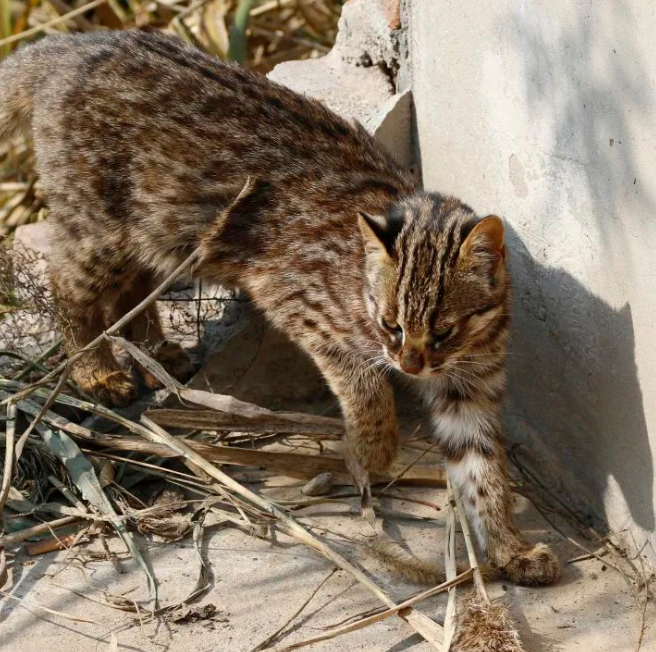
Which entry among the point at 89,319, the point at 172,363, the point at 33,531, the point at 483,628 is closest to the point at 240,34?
the point at 172,363

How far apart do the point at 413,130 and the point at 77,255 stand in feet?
6.16

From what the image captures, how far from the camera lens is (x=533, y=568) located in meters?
4.20

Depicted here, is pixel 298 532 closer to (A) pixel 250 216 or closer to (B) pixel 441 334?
(B) pixel 441 334

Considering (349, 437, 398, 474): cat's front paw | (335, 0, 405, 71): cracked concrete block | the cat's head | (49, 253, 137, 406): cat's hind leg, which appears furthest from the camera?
(335, 0, 405, 71): cracked concrete block

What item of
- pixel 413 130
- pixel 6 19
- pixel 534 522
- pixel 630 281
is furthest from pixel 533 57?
pixel 6 19

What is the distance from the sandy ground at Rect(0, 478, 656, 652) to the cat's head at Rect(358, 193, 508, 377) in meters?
0.85

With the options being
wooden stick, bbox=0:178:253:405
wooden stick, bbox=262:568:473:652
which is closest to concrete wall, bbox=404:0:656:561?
wooden stick, bbox=262:568:473:652

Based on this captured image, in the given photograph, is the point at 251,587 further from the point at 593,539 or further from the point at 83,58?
the point at 83,58

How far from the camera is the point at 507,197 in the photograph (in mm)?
4836

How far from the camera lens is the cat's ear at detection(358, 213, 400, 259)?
428 cm

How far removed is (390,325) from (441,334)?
22cm

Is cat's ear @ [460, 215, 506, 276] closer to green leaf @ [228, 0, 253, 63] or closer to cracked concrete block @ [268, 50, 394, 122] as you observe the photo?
cracked concrete block @ [268, 50, 394, 122]

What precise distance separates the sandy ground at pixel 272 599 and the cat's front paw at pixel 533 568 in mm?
42

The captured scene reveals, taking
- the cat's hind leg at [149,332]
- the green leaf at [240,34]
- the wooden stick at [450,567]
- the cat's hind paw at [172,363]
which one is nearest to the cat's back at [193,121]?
the cat's hind leg at [149,332]
